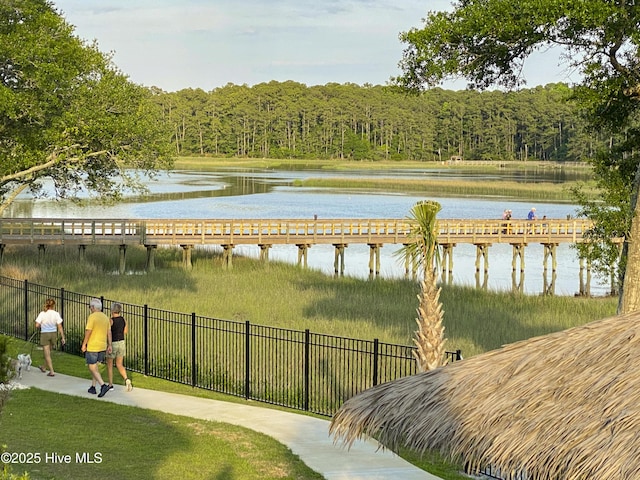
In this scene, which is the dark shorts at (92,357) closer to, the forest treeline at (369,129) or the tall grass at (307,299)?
the tall grass at (307,299)

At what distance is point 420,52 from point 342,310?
35.9ft

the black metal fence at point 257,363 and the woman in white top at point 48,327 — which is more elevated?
the woman in white top at point 48,327

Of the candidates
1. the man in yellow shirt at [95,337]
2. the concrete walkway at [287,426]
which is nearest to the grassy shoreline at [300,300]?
the concrete walkway at [287,426]

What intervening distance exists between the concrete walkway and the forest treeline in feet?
541

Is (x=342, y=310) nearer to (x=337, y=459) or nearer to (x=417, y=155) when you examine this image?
(x=337, y=459)

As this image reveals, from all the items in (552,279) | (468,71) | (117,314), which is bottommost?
(552,279)

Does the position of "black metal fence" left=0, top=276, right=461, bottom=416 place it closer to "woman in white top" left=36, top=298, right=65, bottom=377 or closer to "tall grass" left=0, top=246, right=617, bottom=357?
"woman in white top" left=36, top=298, right=65, bottom=377

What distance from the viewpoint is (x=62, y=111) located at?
108 feet

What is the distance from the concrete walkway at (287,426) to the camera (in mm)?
12156

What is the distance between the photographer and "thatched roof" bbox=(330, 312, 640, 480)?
25.9 ft

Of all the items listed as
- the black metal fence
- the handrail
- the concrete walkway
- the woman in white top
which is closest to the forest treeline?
the handrail

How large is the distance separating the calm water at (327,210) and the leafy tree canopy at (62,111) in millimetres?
10637

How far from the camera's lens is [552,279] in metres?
47.1

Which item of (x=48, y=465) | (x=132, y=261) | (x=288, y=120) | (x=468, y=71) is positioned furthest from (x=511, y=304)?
(x=288, y=120)
